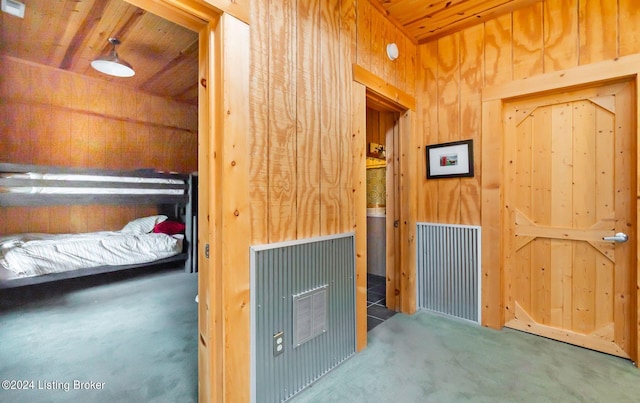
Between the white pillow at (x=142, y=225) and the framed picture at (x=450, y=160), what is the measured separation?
407 cm

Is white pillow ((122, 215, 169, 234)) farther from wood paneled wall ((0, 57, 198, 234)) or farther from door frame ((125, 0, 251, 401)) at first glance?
door frame ((125, 0, 251, 401))

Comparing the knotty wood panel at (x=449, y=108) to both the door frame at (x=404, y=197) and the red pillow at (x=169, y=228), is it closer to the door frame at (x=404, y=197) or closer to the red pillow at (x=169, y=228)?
the door frame at (x=404, y=197)

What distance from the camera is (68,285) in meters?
3.48

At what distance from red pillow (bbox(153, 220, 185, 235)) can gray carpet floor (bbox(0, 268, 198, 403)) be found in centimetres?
96

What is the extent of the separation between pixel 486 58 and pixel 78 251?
191 inches

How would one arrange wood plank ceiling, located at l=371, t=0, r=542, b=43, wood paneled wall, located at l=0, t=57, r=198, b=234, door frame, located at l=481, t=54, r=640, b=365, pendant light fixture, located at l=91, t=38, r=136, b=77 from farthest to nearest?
wood paneled wall, located at l=0, t=57, r=198, b=234
pendant light fixture, located at l=91, t=38, r=136, b=77
door frame, located at l=481, t=54, r=640, b=365
wood plank ceiling, located at l=371, t=0, r=542, b=43

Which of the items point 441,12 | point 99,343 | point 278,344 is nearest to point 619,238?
point 441,12

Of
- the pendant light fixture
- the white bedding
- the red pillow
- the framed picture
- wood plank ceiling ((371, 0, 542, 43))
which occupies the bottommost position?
the white bedding

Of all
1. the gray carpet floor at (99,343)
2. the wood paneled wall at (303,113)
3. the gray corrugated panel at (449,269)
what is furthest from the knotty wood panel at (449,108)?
the gray carpet floor at (99,343)

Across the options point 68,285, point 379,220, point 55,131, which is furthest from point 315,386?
point 55,131

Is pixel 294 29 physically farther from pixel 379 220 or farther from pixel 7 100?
pixel 7 100

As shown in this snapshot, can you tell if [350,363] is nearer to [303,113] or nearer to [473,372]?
[473,372]

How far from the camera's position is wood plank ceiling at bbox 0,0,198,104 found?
8.13 feet

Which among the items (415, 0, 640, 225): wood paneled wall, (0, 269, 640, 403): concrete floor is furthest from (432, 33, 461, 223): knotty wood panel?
(0, 269, 640, 403): concrete floor
